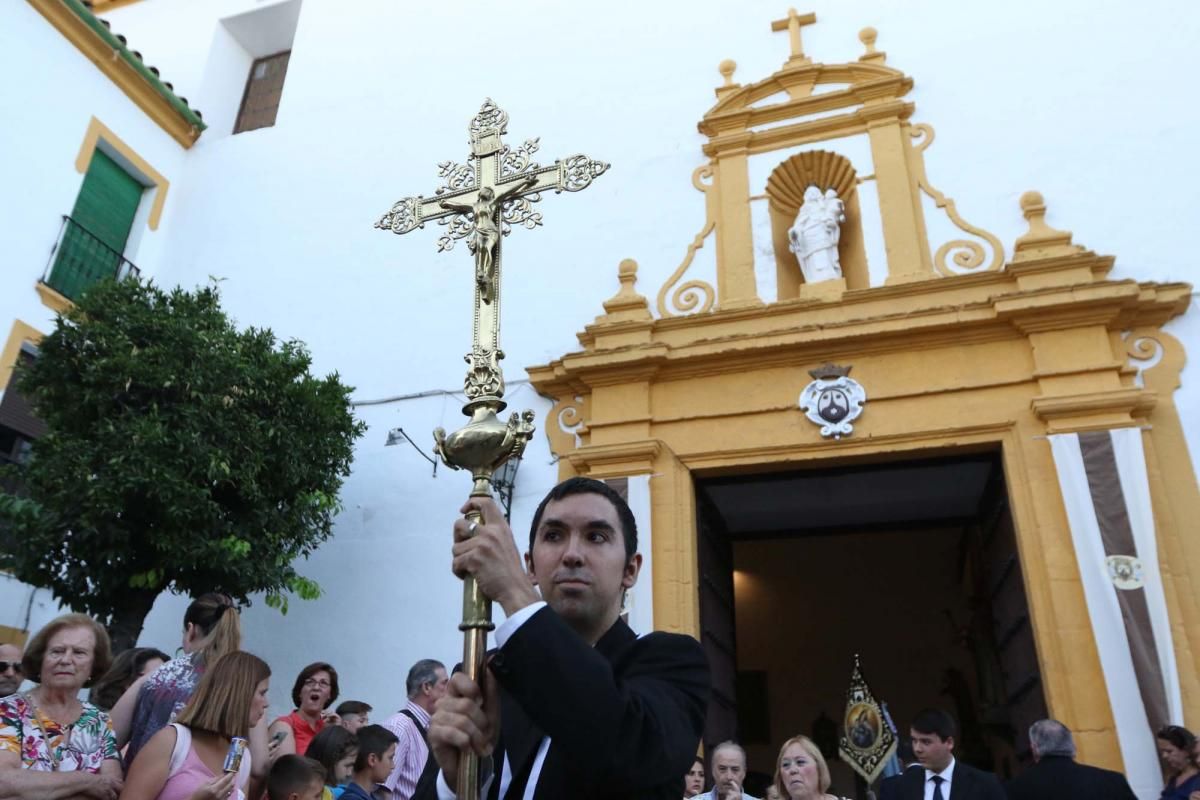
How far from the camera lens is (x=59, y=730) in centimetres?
273

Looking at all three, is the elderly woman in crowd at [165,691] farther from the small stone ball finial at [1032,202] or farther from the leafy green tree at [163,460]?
the small stone ball finial at [1032,202]

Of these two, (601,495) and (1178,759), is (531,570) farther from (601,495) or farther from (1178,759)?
(1178,759)

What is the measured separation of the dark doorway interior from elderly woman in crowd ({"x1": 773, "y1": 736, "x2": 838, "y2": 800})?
226 cm

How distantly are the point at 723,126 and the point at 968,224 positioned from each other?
7.07ft

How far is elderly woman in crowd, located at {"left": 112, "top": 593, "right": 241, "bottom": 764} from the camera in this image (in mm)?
2988

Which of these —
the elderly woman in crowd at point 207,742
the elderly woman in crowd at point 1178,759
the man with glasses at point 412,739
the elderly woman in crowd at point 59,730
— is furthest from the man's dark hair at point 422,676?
the elderly woman in crowd at point 1178,759

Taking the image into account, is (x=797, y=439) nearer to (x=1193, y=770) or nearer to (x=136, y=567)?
(x=1193, y=770)

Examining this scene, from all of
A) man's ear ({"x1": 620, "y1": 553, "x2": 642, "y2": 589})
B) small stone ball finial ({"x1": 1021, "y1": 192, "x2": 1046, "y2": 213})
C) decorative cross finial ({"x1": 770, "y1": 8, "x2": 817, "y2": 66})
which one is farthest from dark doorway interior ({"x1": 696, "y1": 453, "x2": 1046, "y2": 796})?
man's ear ({"x1": 620, "y1": 553, "x2": 642, "y2": 589})

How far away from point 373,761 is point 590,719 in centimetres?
272

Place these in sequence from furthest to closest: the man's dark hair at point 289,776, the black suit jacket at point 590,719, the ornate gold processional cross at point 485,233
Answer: the man's dark hair at point 289,776, the ornate gold processional cross at point 485,233, the black suit jacket at point 590,719

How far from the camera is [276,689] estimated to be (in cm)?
700

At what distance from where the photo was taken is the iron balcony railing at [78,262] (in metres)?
8.00

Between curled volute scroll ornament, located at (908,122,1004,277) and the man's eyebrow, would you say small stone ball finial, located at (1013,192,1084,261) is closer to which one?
curled volute scroll ornament, located at (908,122,1004,277)

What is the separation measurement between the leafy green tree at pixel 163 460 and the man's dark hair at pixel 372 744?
2520mm
